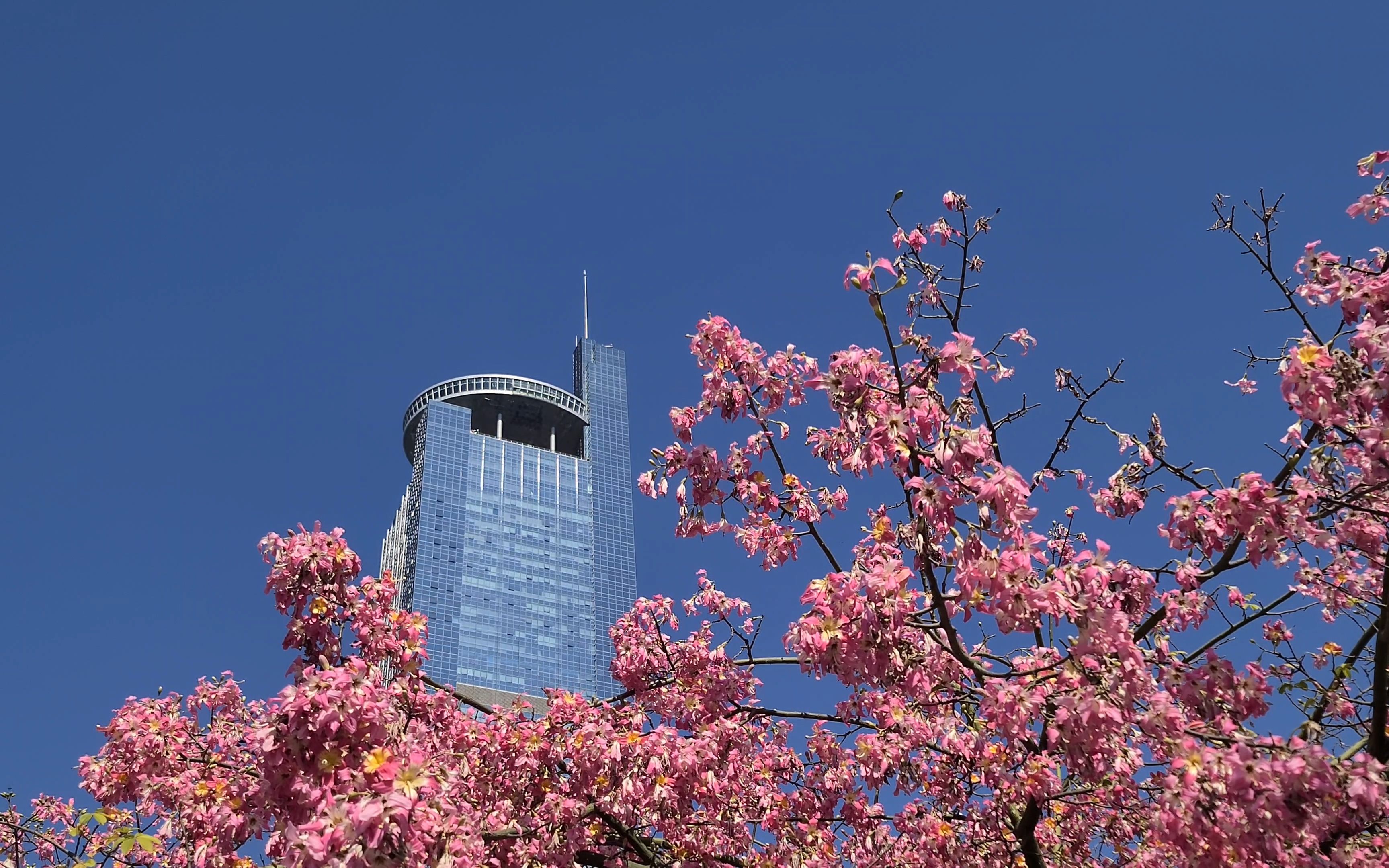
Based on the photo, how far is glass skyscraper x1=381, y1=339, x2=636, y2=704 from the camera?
353 feet

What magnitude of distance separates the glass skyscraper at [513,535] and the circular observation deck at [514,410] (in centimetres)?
14

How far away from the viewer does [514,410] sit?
5022 inches

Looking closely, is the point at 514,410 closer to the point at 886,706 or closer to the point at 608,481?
the point at 608,481

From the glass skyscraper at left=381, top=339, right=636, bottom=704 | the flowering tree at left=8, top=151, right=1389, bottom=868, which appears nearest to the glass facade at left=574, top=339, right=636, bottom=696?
the glass skyscraper at left=381, top=339, right=636, bottom=704

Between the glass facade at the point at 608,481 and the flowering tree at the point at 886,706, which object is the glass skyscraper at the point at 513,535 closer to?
the glass facade at the point at 608,481

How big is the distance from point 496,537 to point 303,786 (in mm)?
114446

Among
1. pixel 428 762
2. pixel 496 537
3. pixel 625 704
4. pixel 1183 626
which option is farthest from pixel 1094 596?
pixel 496 537

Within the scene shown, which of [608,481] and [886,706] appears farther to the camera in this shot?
[608,481]

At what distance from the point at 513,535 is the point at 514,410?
669 inches

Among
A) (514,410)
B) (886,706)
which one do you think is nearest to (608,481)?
(514,410)

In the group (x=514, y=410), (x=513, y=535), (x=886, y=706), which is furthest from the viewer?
(x=514, y=410)

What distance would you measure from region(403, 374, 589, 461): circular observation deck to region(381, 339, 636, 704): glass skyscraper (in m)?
0.14

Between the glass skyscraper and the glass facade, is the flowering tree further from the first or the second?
the glass facade

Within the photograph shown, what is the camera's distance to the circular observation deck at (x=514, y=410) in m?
122
